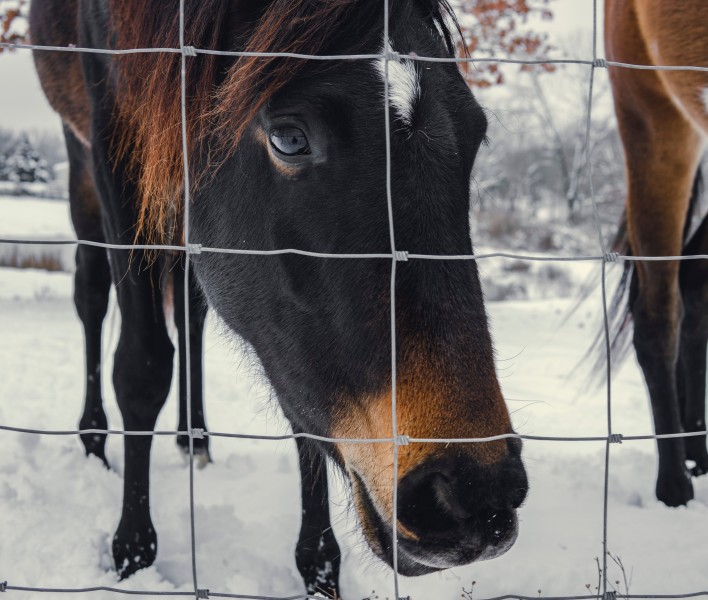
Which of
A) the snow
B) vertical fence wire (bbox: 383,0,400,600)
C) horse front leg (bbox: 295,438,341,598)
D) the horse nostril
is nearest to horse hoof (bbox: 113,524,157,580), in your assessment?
horse front leg (bbox: 295,438,341,598)

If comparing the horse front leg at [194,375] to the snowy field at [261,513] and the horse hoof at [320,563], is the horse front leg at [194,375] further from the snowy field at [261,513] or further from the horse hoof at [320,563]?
the horse hoof at [320,563]

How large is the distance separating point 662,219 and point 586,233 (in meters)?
18.6

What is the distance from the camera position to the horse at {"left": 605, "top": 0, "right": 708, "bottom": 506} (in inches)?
102

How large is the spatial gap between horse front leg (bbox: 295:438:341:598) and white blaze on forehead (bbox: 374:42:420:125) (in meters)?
1.12

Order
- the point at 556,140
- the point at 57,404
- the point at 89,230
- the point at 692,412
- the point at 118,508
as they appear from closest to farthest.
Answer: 1. the point at 118,508
2. the point at 692,412
3. the point at 89,230
4. the point at 57,404
5. the point at 556,140

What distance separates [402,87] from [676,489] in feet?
6.87

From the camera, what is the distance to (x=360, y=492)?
144 centimetres

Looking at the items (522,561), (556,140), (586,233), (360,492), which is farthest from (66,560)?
(556,140)

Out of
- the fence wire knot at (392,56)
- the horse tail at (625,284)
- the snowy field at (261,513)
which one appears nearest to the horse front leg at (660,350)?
the horse tail at (625,284)

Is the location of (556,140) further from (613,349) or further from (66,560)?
(66,560)

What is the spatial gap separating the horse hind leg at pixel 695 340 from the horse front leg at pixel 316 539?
1769mm

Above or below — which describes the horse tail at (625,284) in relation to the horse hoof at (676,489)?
above

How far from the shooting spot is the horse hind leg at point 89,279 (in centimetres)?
328

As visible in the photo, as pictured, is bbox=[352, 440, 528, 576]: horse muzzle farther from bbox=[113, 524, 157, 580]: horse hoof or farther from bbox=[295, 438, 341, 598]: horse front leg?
bbox=[113, 524, 157, 580]: horse hoof
